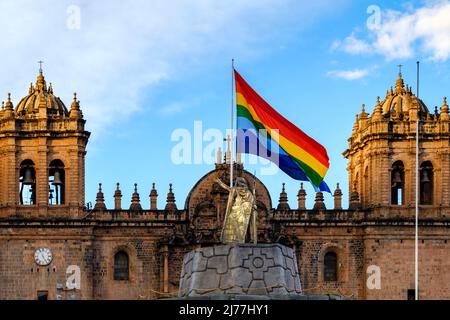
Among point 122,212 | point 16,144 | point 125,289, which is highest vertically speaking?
point 16,144

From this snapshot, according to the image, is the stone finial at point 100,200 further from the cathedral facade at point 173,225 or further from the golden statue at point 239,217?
the golden statue at point 239,217

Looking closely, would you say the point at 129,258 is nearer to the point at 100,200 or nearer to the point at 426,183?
the point at 100,200

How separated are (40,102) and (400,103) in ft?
68.8

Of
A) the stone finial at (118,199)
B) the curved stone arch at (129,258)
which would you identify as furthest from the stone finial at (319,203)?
the stone finial at (118,199)

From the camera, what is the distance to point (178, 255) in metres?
60.8

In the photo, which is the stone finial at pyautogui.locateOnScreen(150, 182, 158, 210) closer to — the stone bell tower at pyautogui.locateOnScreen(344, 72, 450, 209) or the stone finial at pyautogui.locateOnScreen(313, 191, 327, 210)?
the stone finial at pyautogui.locateOnScreen(313, 191, 327, 210)

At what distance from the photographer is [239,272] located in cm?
3253

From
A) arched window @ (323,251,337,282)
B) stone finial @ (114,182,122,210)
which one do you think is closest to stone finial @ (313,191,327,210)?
arched window @ (323,251,337,282)

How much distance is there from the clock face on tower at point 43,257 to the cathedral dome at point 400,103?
68.8ft

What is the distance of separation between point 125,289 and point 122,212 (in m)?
4.31

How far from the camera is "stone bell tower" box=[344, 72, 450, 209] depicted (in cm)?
6172

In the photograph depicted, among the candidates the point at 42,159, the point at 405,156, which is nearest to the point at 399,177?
the point at 405,156
